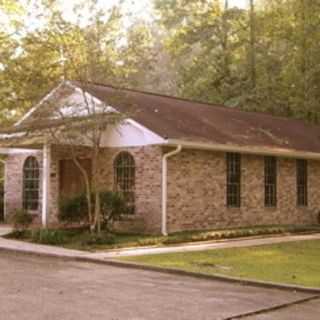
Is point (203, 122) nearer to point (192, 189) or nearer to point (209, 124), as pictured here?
point (209, 124)

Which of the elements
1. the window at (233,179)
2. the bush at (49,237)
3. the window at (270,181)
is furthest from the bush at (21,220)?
the window at (270,181)

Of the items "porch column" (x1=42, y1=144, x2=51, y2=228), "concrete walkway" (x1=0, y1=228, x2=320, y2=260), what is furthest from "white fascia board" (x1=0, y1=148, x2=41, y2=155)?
"concrete walkway" (x1=0, y1=228, x2=320, y2=260)

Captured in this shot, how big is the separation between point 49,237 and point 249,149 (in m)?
7.13

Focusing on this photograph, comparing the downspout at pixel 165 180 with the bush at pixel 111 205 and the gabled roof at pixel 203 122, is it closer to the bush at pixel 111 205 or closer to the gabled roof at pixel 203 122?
the gabled roof at pixel 203 122

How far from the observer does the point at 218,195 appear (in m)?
20.7

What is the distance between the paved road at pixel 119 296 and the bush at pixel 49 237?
3.98 meters

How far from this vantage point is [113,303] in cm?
910

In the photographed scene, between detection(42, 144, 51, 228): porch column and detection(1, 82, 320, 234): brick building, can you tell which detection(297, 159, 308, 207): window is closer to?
detection(1, 82, 320, 234): brick building

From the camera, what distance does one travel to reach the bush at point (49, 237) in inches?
669

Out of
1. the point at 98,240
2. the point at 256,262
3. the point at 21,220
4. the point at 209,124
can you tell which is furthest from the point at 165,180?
the point at 256,262

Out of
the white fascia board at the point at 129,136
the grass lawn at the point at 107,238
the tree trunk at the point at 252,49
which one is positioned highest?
the tree trunk at the point at 252,49

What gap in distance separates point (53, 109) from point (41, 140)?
1.02 m

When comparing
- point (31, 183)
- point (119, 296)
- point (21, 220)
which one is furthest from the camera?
point (31, 183)

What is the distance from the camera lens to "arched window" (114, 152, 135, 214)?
778 inches
